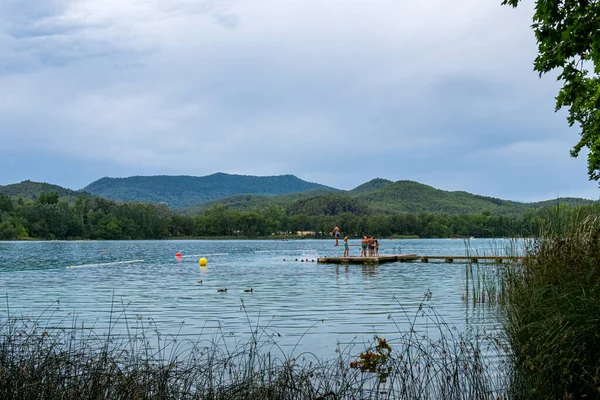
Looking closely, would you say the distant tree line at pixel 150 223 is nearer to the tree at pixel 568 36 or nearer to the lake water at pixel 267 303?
the lake water at pixel 267 303

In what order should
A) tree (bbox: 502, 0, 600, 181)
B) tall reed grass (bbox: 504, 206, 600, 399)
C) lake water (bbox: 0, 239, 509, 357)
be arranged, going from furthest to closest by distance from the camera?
lake water (bbox: 0, 239, 509, 357) → tree (bbox: 502, 0, 600, 181) → tall reed grass (bbox: 504, 206, 600, 399)

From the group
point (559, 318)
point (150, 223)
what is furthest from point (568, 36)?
point (150, 223)

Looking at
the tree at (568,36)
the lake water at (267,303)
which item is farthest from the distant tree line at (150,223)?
the tree at (568,36)

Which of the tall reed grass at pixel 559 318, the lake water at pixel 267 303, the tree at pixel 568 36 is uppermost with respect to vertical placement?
the tree at pixel 568 36

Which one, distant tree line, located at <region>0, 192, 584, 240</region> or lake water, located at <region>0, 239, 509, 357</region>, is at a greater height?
distant tree line, located at <region>0, 192, 584, 240</region>

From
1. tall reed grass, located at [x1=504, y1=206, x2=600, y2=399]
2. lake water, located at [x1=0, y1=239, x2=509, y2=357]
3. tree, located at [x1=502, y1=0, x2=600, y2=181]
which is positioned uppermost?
tree, located at [x1=502, y1=0, x2=600, y2=181]

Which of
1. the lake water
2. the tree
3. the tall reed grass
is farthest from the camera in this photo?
the lake water

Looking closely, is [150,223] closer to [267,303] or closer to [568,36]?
[267,303]

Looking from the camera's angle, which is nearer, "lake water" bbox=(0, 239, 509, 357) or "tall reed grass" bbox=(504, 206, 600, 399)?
"tall reed grass" bbox=(504, 206, 600, 399)

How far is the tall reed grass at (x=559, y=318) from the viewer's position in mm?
7277

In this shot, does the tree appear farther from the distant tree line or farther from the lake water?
the distant tree line

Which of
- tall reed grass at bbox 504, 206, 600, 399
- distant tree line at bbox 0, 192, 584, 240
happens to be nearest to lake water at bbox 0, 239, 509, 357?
tall reed grass at bbox 504, 206, 600, 399

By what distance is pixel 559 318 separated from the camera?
846 centimetres

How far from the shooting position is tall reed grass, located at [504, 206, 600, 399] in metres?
7.28
